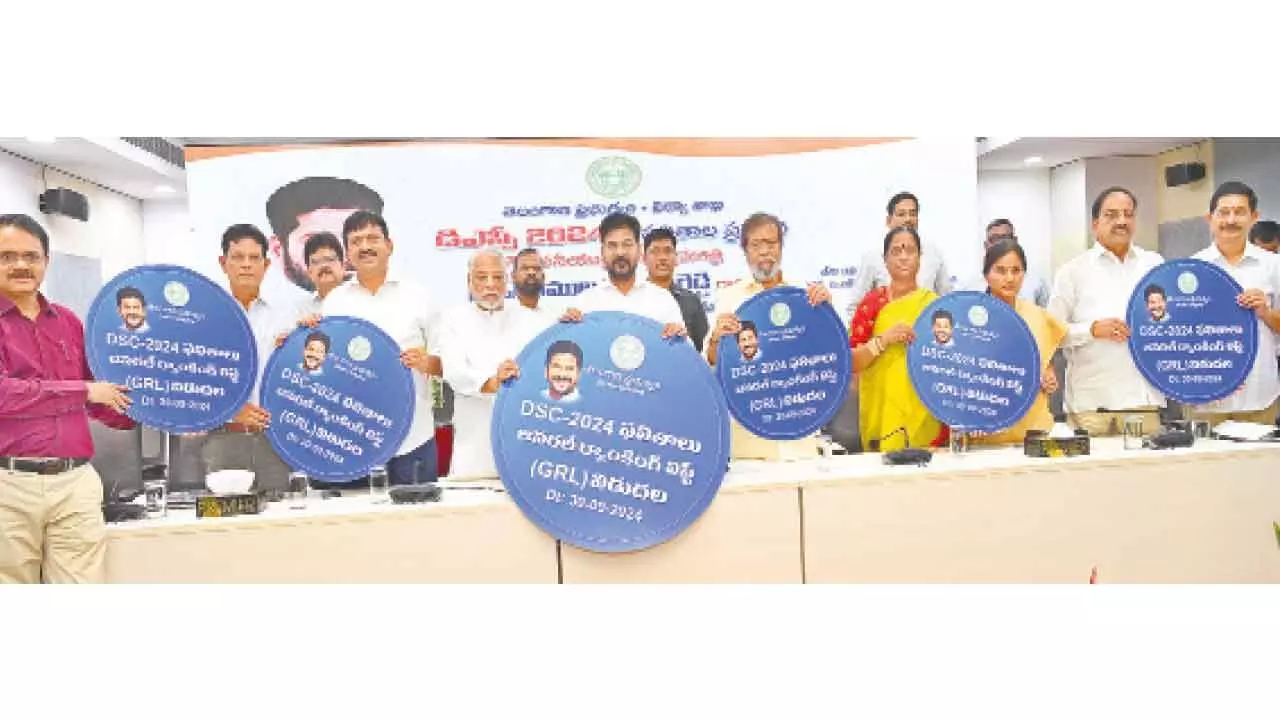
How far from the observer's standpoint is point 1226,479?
3.83 metres

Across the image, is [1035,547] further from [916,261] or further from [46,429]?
[46,429]

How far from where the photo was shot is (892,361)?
4012 mm

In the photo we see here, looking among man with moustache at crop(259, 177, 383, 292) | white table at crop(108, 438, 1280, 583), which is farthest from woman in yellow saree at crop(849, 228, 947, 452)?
man with moustache at crop(259, 177, 383, 292)

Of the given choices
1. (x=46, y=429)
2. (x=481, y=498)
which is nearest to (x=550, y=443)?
(x=481, y=498)

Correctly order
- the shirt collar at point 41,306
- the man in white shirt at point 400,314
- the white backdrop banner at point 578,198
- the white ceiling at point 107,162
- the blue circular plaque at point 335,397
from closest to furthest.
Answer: the shirt collar at point 41,306, the white ceiling at point 107,162, the blue circular plaque at point 335,397, the man in white shirt at point 400,314, the white backdrop banner at point 578,198

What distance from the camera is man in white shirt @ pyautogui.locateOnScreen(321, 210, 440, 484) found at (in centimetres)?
360

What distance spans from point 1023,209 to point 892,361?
73cm

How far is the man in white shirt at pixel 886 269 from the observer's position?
4055 millimetres

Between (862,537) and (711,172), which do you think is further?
(711,172)

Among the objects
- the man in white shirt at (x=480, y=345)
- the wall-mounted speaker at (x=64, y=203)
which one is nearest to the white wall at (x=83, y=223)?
the wall-mounted speaker at (x=64, y=203)

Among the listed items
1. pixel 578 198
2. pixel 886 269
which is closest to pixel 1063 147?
pixel 886 269

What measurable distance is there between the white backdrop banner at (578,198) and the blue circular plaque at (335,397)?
23 cm

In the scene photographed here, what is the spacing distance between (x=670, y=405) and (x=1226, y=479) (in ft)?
6.61

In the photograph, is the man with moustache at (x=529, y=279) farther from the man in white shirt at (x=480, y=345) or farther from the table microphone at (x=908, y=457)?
the table microphone at (x=908, y=457)
